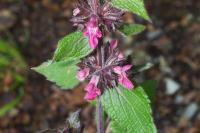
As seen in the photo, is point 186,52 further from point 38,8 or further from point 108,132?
point 108,132

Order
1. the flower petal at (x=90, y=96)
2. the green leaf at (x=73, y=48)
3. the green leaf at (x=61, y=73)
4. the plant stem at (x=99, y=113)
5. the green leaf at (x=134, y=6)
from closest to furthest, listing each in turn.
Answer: the green leaf at (x=134, y=6) → the green leaf at (x=73, y=48) → the flower petal at (x=90, y=96) → the plant stem at (x=99, y=113) → the green leaf at (x=61, y=73)

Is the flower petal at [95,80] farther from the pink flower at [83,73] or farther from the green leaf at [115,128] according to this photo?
the green leaf at [115,128]

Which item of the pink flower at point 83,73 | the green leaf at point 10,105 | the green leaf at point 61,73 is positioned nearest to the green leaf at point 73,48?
the pink flower at point 83,73

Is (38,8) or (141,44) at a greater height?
(38,8)

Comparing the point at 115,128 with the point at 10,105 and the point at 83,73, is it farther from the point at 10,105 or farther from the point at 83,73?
the point at 10,105

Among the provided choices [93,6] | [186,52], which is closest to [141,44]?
[186,52]

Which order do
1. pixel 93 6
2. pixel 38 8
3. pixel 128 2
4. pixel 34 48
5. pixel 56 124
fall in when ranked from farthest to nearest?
1. pixel 38 8
2. pixel 34 48
3. pixel 56 124
4. pixel 93 6
5. pixel 128 2
